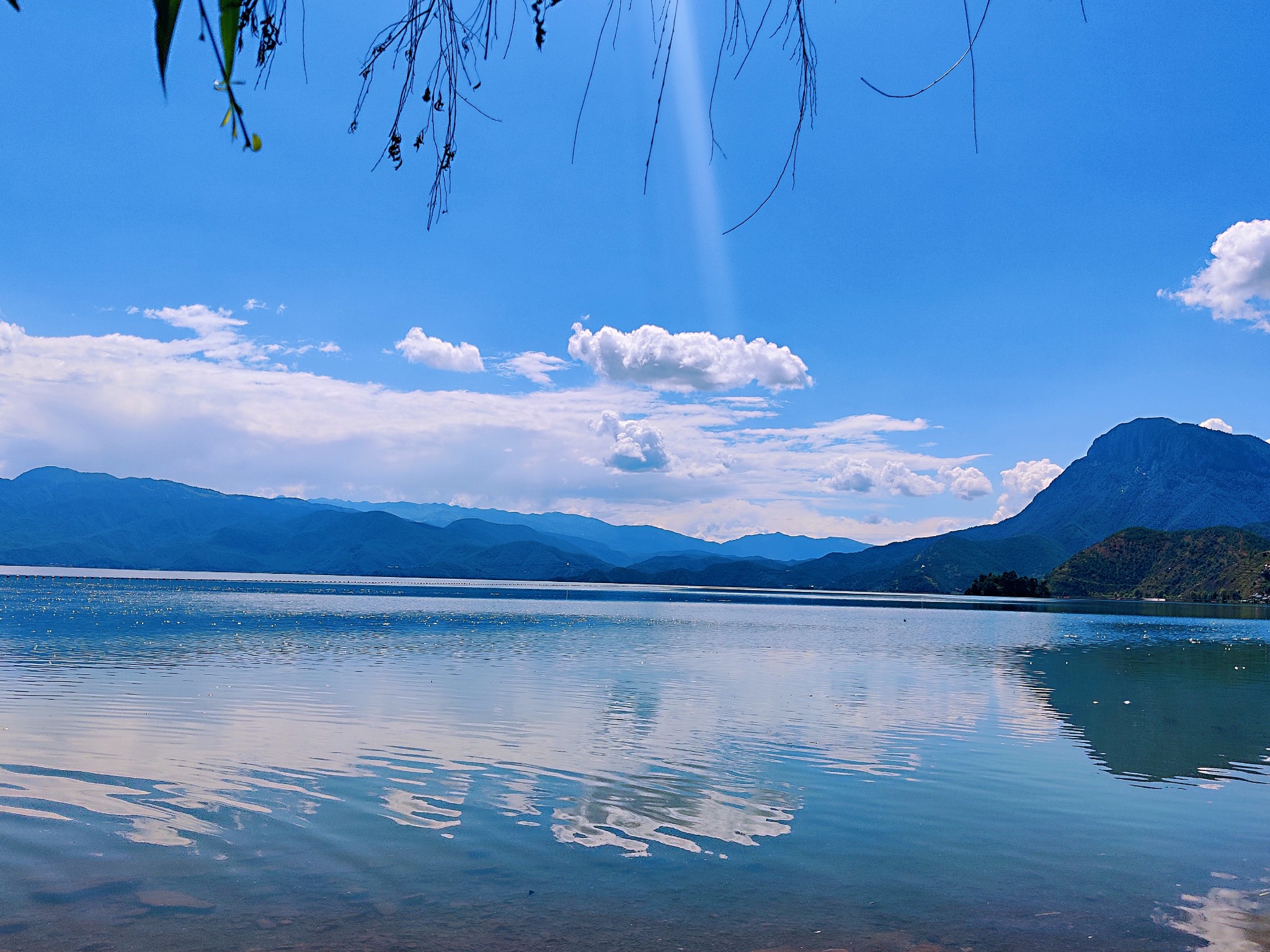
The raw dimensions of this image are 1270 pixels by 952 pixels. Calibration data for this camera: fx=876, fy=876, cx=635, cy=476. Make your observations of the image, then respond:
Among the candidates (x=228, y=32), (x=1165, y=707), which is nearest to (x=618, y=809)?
(x=228, y=32)

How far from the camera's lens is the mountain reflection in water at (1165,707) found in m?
27.8

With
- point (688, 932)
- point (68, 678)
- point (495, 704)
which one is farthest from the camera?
point (68, 678)

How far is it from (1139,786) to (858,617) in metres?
112

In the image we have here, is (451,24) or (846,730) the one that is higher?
(451,24)

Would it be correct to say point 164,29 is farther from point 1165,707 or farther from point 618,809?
point 1165,707

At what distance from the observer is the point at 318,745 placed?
26250 millimetres

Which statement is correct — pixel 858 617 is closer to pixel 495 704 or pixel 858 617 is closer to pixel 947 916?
pixel 495 704

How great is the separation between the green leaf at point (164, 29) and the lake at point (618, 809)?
12.5 m

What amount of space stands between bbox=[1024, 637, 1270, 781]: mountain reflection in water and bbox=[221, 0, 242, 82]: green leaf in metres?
29.1

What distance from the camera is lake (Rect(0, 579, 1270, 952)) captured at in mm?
13266

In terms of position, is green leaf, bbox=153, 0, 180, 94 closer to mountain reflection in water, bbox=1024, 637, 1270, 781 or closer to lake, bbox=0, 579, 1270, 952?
lake, bbox=0, 579, 1270, 952

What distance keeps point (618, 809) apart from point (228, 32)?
19.3m

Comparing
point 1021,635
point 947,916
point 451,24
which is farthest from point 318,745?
point 1021,635

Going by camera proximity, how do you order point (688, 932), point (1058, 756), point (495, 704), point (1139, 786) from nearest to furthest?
point (688, 932)
point (1139, 786)
point (1058, 756)
point (495, 704)
